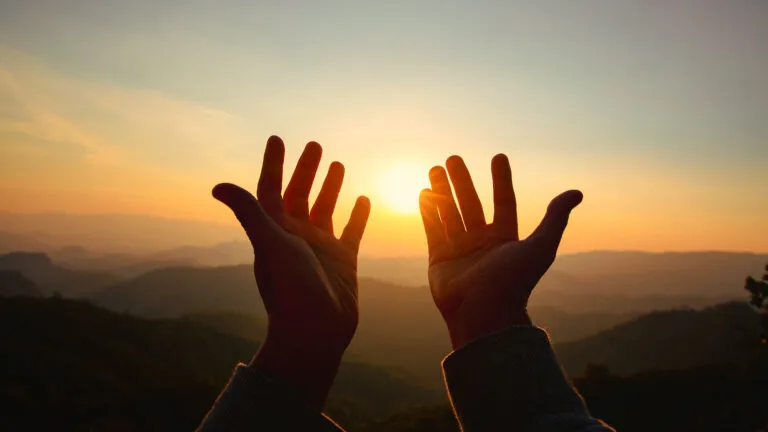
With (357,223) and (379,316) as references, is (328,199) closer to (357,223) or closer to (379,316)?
(357,223)

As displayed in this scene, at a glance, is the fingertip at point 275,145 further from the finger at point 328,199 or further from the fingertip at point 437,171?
the fingertip at point 437,171

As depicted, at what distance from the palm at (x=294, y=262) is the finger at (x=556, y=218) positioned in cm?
185

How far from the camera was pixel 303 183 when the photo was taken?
4.65 metres

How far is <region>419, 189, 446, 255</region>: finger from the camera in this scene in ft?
16.6

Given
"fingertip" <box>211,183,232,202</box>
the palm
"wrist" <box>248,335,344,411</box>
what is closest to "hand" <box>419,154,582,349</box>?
the palm

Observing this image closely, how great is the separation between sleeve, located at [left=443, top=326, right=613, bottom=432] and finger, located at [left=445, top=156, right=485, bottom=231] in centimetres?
171

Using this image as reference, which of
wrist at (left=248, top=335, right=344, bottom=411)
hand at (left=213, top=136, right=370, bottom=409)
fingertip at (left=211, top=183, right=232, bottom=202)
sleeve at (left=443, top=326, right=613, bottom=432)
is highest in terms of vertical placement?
fingertip at (left=211, top=183, right=232, bottom=202)

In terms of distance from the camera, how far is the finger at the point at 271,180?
399 centimetres

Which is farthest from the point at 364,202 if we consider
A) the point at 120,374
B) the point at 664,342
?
the point at 664,342

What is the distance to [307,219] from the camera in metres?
4.52

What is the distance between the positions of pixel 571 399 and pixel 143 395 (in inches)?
2028

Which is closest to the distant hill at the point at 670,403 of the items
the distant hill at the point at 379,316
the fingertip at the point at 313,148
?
the fingertip at the point at 313,148

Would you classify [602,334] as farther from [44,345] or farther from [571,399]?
[571,399]

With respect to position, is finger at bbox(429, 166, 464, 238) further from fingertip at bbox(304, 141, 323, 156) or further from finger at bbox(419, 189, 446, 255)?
fingertip at bbox(304, 141, 323, 156)
